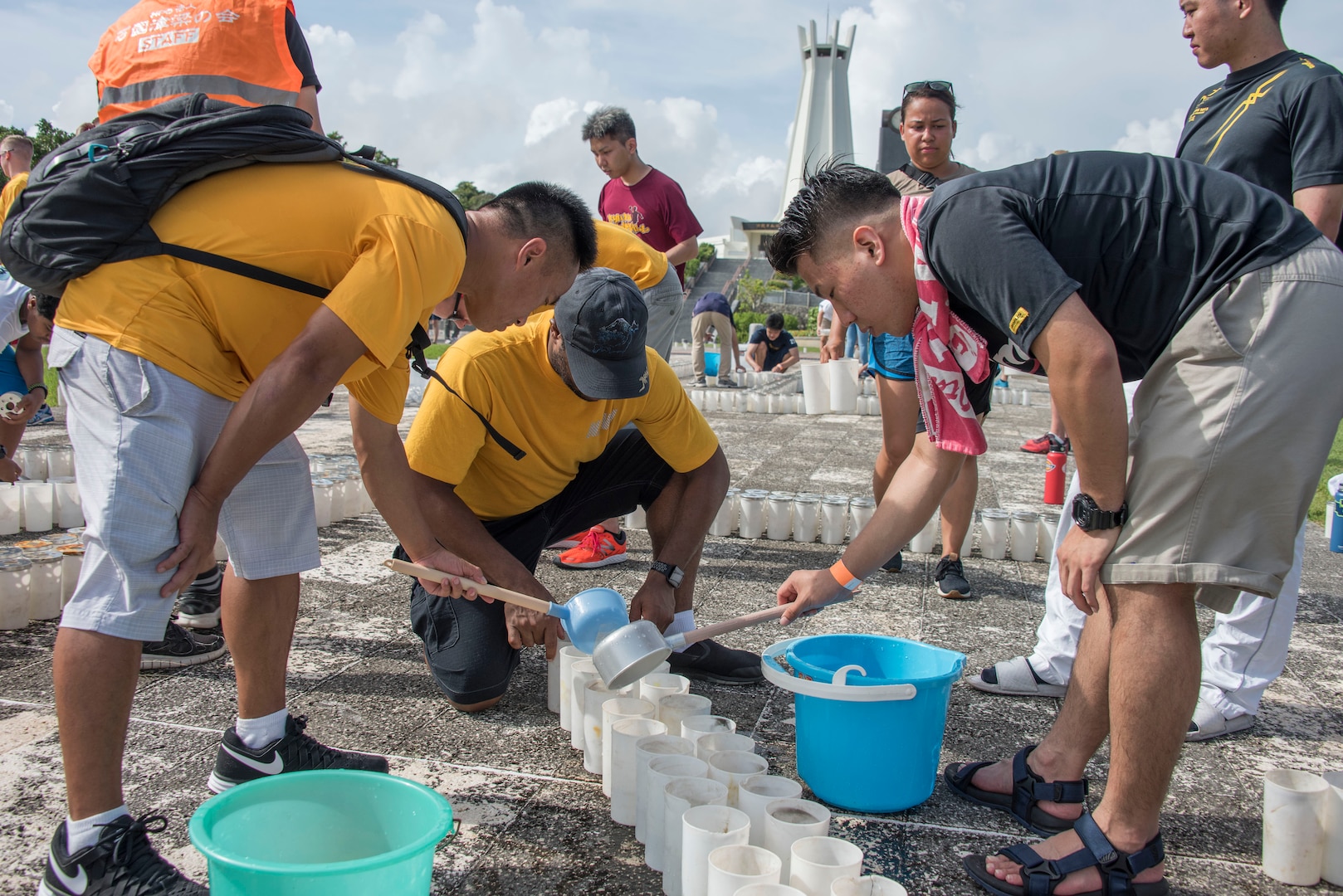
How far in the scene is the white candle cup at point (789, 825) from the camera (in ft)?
5.57

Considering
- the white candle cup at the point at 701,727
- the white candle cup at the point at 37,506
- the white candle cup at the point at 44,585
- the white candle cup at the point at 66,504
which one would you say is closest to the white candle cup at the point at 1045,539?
the white candle cup at the point at 701,727

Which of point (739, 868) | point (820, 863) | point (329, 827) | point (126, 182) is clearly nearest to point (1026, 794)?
point (820, 863)

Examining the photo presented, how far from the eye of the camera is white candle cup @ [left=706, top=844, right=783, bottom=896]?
157 cm

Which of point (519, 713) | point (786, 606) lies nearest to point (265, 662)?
point (519, 713)

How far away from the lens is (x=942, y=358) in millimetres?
2061

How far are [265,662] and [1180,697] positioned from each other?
1927 millimetres

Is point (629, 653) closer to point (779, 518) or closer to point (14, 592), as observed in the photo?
point (14, 592)

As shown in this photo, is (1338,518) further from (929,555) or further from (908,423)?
(908,423)

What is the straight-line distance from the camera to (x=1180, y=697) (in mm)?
1787

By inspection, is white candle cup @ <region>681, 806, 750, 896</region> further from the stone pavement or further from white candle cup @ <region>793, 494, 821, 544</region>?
white candle cup @ <region>793, 494, 821, 544</region>

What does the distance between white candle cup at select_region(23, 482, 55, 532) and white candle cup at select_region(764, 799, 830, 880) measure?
13.7ft

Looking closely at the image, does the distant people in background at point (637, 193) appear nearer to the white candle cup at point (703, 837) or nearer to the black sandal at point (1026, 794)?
the black sandal at point (1026, 794)

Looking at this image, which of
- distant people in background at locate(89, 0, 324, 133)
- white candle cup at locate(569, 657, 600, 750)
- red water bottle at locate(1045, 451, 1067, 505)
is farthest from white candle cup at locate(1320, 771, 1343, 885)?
red water bottle at locate(1045, 451, 1067, 505)

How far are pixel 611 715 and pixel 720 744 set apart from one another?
0.94 ft
